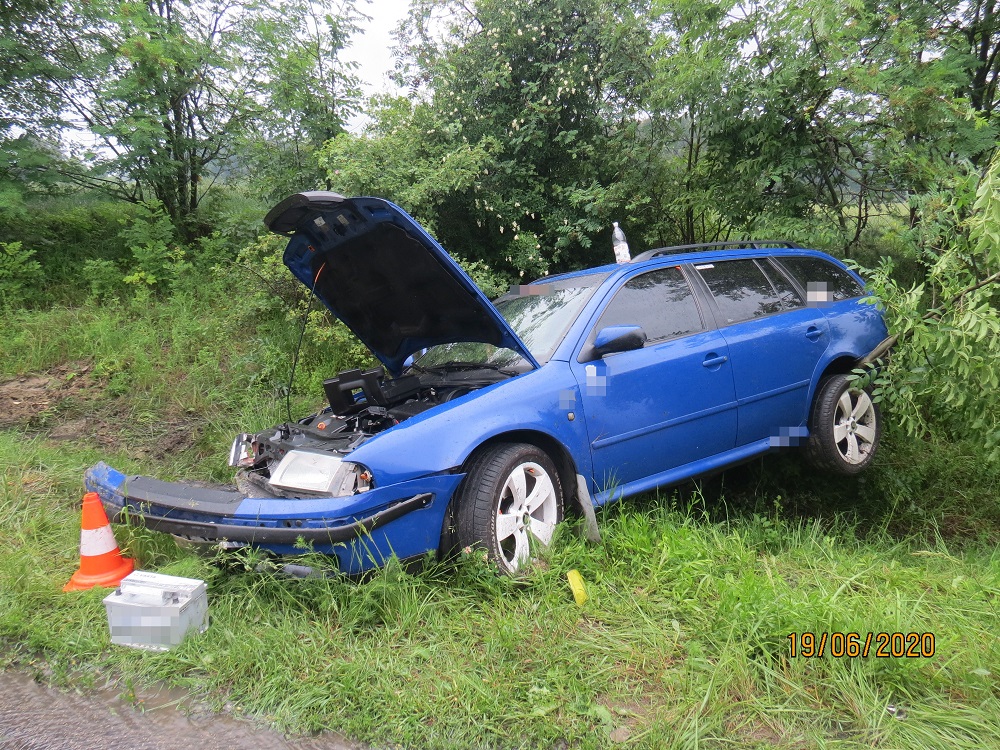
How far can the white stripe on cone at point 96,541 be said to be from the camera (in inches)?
121

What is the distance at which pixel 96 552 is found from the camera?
3.10 meters

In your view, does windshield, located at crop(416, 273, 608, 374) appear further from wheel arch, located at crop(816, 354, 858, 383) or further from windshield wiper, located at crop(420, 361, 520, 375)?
wheel arch, located at crop(816, 354, 858, 383)

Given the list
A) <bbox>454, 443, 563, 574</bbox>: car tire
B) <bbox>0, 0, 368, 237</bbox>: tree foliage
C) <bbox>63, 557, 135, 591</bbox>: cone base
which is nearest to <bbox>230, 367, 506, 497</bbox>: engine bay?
<bbox>454, 443, 563, 574</bbox>: car tire

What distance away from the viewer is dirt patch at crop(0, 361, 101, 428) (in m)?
5.50

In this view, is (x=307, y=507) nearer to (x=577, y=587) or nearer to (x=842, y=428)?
(x=577, y=587)

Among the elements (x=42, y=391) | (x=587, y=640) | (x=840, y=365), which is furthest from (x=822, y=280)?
(x=42, y=391)

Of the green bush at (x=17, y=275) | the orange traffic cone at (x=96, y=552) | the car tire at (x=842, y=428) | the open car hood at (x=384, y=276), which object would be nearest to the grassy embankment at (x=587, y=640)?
the orange traffic cone at (x=96, y=552)

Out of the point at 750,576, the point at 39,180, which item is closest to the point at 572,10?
the point at 39,180

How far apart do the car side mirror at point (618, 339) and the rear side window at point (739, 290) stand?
3.22ft

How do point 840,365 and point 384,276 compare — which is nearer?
point 384,276

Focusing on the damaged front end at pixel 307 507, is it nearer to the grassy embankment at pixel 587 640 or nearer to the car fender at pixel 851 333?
the grassy embankment at pixel 587 640

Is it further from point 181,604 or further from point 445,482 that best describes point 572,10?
point 181,604

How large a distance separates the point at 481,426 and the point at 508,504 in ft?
1.28
